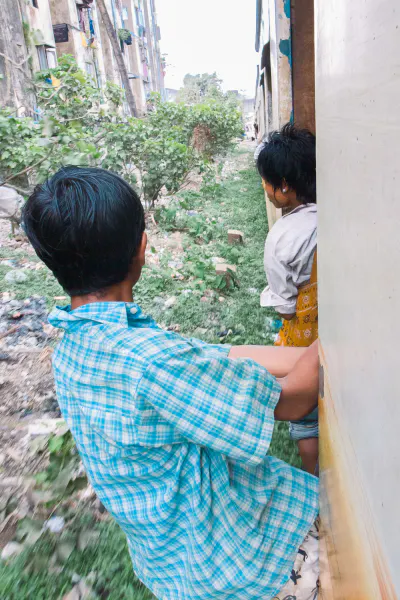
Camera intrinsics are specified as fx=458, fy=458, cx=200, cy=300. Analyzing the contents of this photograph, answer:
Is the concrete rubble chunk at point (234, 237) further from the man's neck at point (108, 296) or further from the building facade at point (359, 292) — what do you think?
the man's neck at point (108, 296)

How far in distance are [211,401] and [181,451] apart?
159 mm

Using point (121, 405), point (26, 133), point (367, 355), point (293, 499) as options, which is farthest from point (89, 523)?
point (26, 133)

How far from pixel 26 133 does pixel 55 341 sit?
3026 millimetres

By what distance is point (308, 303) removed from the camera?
1.85m

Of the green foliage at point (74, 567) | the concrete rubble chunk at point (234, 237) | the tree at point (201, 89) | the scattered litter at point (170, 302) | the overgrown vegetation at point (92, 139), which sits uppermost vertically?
the tree at point (201, 89)

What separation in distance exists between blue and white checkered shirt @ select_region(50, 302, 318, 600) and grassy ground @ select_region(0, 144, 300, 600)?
0.87 metres

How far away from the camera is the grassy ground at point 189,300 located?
1.86m

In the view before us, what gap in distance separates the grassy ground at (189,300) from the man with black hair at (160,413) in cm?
90

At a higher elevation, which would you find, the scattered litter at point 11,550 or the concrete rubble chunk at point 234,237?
the concrete rubble chunk at point 234,237

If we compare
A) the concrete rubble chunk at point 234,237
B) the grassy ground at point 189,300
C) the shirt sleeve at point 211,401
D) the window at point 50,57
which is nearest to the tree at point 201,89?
the window at point 50,57

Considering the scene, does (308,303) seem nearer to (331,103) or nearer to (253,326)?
(331,103)

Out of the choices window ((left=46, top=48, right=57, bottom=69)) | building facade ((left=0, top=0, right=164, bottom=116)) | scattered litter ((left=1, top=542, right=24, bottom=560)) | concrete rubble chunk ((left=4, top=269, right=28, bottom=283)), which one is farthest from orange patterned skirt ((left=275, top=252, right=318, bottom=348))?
window ((left=46, top=48, right=57, bottom=69))

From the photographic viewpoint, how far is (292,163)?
72.7 inches

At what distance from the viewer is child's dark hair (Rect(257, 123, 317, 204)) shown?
1.86 m
